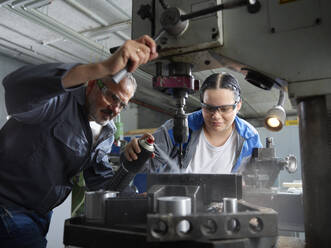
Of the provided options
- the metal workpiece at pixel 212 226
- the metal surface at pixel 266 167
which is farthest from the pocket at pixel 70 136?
the metal workpiece at pixel 212 226

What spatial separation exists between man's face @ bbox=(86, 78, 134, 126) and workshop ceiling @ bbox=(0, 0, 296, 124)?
117 centimetres

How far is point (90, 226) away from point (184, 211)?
0.74 ft

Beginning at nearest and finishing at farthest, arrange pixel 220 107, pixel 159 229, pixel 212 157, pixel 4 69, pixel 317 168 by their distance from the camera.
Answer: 1. pixel 159 229
2. pixel 317 168
3. pixel 220 107
4. pixel 212 157
5. pixel 4 69

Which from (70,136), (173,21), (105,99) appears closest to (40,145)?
(70,136)

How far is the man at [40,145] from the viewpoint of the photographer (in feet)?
3.26

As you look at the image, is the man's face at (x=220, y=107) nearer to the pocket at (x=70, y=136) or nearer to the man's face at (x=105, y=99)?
the man's face at (x=105, y=99)

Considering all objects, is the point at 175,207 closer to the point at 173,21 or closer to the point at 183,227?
the point at 183,227

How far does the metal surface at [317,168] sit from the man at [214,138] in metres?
0.67

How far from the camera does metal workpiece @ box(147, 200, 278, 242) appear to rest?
0.45m

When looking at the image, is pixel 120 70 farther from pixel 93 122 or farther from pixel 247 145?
pixel 247 145

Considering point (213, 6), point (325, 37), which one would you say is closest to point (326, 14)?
point (325, 37)

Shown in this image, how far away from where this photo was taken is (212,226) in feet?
1.53

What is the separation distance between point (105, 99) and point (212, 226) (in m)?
0.99

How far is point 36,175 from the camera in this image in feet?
3.91
